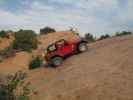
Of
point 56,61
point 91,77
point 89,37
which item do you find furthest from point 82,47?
point 89,37

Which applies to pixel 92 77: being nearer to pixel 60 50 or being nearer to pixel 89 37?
pixel 60 50

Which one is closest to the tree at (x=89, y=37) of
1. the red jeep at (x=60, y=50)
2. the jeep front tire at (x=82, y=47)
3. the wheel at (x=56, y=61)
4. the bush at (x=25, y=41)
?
the bush at (x=25, y=41)

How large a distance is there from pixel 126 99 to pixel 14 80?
21.8ft

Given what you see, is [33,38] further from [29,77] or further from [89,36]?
[29,77]

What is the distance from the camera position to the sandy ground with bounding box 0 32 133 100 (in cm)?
2022

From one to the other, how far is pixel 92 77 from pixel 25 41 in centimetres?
4373

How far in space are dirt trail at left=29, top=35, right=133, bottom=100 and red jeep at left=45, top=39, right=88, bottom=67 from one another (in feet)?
1.71

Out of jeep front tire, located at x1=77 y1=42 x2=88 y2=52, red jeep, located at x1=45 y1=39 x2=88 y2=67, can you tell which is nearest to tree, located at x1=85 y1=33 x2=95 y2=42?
jeep front tire, located at x1=77 y1=42 x2=88 y2=52

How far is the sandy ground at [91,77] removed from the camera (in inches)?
796

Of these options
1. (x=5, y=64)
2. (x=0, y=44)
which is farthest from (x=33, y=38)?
(x=5, y=64)

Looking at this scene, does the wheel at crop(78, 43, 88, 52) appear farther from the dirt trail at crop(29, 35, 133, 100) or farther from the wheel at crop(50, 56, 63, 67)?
the wheel at crop(50, 56, 63, 67)

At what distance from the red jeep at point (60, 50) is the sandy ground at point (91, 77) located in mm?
496

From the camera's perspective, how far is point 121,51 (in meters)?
26.8

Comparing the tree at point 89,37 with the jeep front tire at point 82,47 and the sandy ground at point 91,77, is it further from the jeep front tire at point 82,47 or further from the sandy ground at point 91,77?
the sandy ground at point 91,77
